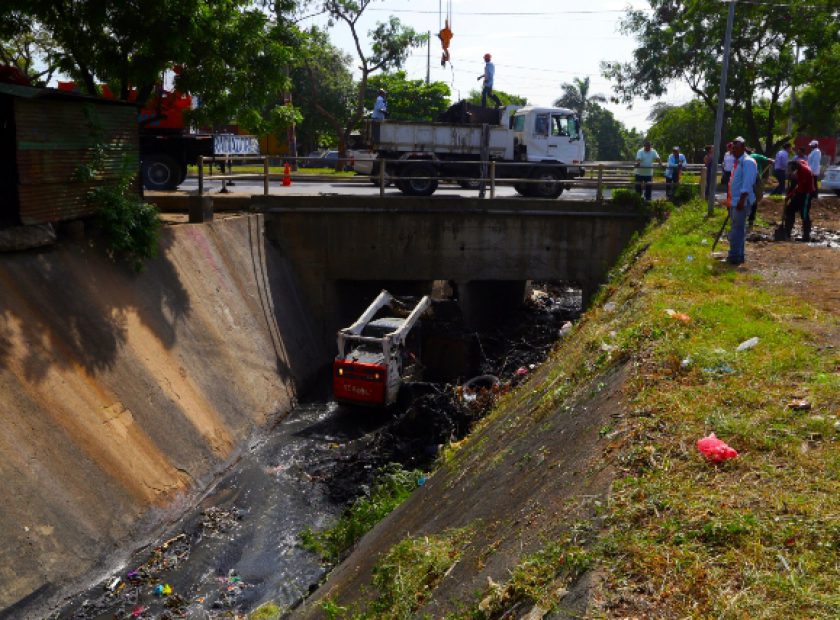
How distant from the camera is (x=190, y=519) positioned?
11.1 meters

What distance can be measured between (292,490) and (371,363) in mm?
3230

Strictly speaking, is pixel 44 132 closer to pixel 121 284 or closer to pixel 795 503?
pixel 121 284

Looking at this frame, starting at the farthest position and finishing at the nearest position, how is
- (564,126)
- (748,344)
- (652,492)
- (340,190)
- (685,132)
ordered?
(685,132), (340,190), (564,126), (748,344), (652,492)

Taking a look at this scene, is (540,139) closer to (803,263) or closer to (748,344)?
(803,263)

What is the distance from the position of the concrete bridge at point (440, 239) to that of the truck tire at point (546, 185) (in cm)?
188

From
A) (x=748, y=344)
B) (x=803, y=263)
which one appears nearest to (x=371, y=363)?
(x=803, y=263)

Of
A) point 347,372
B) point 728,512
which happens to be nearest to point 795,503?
point 728,512

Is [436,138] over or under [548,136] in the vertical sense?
under

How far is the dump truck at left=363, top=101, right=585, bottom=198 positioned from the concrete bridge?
3.76 feet

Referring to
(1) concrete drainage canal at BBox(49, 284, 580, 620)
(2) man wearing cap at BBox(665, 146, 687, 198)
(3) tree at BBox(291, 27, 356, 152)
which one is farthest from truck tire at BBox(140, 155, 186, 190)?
(3) tree at BBox(291, 27, 356, 152)

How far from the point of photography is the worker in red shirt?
1447 cm

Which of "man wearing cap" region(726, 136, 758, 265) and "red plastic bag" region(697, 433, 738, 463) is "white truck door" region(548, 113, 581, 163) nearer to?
"man wearing cap" region(726, 136, 758, 265)

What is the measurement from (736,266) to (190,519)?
9219 mm

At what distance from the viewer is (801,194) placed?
1466 centimetres
